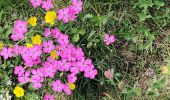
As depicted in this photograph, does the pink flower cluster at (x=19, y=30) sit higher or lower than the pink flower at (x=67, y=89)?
higher

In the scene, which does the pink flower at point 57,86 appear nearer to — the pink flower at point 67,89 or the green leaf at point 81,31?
the pink flower at point 67,89

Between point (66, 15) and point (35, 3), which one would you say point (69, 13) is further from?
point (35, 3)

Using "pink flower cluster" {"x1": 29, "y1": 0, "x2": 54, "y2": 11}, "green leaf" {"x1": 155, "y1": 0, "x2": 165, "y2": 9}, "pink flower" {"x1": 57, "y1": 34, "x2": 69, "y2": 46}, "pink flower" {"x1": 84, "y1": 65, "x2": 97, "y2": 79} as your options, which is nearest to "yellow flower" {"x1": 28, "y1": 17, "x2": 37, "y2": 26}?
"pink flower cluster" {"x1": 29, "y1": 0, "x2": 54, "y2": 11}

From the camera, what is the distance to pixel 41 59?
2.96 meters

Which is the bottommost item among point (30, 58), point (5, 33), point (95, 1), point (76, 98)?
point (76, 98)

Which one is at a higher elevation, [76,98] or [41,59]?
[41,59]

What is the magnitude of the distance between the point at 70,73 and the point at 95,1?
21.6 inches

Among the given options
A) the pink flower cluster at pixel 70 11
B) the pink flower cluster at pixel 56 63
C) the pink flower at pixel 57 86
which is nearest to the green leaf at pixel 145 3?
the pink flower cluster at pixel 70 11

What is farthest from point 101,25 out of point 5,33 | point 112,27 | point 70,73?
point 5,33

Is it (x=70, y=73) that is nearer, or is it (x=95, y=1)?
(x=70, y=73)

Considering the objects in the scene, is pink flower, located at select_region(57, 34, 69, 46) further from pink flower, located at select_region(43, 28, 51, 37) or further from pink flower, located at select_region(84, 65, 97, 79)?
pink flower, located at select_region(84, 65, 97, 79)

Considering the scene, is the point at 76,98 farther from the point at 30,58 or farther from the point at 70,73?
the point at 30,58

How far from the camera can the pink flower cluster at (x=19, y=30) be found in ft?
9.65

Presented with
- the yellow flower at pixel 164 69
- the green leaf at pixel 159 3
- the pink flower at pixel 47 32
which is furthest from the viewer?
the green leaf at pixel 159 3
